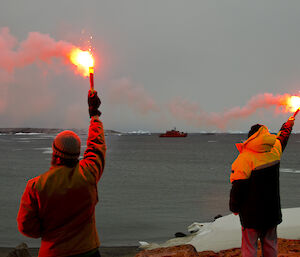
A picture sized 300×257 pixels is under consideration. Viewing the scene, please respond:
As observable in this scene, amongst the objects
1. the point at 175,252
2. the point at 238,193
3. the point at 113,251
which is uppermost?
the point at 238,193

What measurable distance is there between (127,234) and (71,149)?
1369 cm

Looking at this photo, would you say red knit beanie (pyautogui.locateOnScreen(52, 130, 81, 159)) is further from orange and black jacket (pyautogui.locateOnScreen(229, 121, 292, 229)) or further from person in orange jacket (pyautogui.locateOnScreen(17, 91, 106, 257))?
orange and black jacket (pyautogui.locateOnScreen(229, 121, 292, 229))

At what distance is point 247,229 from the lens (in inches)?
184

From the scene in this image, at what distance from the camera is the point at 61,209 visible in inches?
118

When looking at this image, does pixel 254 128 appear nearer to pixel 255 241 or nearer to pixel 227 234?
pixel 255 241

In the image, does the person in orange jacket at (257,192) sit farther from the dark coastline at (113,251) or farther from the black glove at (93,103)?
the dark coastline at (113,251)

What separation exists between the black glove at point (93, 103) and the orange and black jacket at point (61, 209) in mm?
628

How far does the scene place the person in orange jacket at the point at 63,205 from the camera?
9.71 ft

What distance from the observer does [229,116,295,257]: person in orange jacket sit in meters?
4.59

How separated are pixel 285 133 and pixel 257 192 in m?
1.53

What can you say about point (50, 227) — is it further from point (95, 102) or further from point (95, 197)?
point (95, 102)

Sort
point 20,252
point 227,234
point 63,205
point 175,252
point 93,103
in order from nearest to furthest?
1. point 63,205
2. point 93,103
3. point 175,252
4. point 20,252
5. point 227,234

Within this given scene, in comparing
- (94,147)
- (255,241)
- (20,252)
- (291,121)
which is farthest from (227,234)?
(94,147)

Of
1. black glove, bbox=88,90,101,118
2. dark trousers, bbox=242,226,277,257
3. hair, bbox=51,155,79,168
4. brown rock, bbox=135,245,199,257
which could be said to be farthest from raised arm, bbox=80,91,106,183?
brown rock, bbox=135,245,199,257
